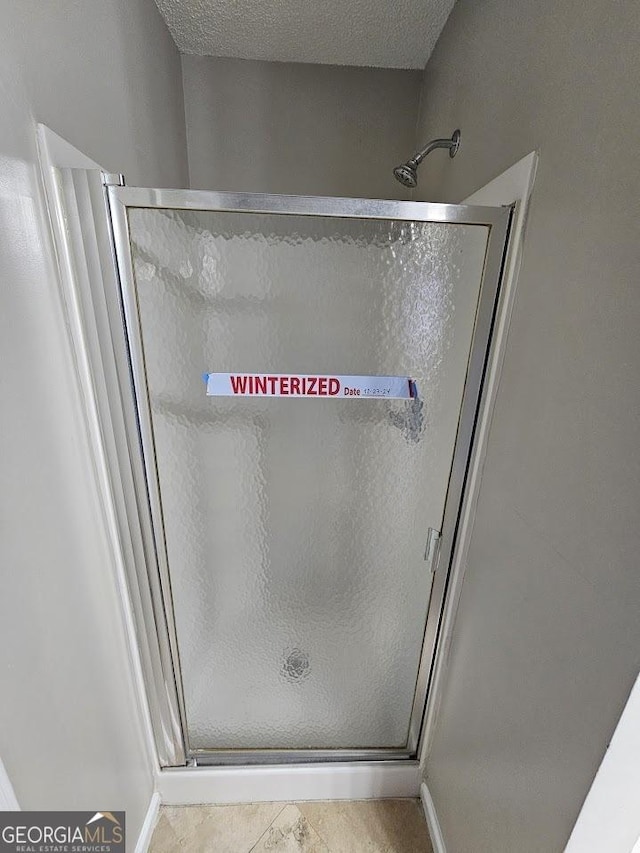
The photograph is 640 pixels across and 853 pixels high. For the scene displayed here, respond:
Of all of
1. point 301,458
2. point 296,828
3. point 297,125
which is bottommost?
point 296,828

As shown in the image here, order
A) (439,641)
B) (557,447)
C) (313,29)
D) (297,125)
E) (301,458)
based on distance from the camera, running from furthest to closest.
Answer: (297,125), (313,29), (439,641), (301,458), (557,447)

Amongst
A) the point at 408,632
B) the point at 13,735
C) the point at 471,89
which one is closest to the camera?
the point at 13,735

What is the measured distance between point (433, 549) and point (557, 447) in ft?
1.73

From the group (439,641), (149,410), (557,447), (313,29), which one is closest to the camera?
(557,447)

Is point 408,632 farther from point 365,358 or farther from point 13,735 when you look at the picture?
point 13,735

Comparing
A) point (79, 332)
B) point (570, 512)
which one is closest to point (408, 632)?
point (570, 512)

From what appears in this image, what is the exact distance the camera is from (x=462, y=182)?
1.13 m

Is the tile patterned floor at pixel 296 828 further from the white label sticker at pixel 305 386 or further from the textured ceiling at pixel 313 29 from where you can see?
the textured ceiling at pixel 313 29

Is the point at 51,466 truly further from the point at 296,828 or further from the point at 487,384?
the point at 296,828

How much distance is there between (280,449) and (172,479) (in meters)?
0.28

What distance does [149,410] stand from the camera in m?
0.96

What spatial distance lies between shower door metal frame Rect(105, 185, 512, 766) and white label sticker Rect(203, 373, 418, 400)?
0.16 meters
